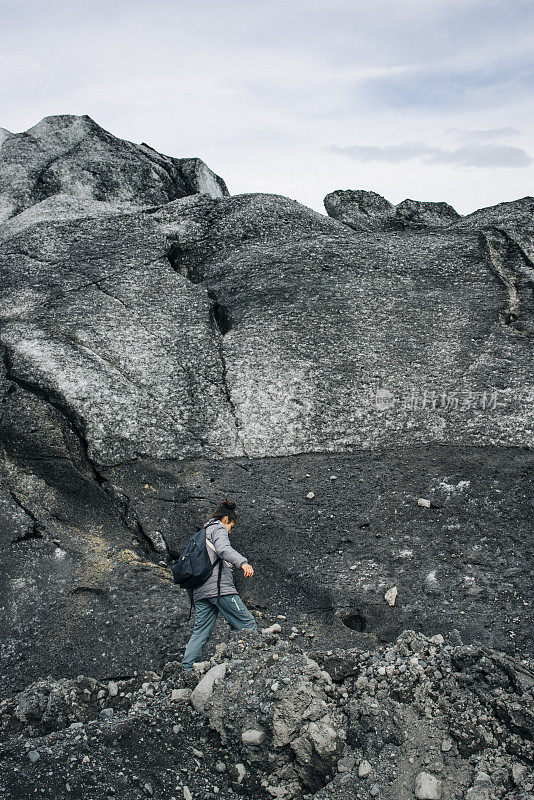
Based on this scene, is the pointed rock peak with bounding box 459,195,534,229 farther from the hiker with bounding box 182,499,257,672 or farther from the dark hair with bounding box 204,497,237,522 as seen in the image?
the hiker with bounding box 182,499,257,672

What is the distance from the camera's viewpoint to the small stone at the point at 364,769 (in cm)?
339

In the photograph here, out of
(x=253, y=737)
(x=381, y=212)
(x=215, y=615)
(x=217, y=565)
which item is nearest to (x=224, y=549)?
(x=217, y=565)

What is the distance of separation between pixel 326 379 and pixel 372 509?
4.64 feet

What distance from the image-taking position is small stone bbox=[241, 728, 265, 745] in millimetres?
3550

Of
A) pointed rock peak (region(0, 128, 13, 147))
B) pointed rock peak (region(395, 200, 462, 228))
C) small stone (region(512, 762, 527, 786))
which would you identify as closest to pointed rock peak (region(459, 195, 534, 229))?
pointed rock peak (region(395, 200, 462, 228))

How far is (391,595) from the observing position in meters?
5.09

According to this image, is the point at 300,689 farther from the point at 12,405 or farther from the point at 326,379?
the point at 12,405

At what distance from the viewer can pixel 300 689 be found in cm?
369

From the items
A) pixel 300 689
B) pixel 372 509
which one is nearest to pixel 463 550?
pixel 372 509

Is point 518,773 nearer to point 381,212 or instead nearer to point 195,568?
point 195,568

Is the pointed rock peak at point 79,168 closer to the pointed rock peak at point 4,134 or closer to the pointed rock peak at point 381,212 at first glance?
the pointed rock peak at point 4,134

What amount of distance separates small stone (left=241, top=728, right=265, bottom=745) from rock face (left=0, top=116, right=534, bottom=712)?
133 cm

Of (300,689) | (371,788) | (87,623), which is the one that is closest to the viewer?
(371,788)

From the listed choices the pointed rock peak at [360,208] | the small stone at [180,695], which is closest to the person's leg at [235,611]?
the small stone at [180,695]
